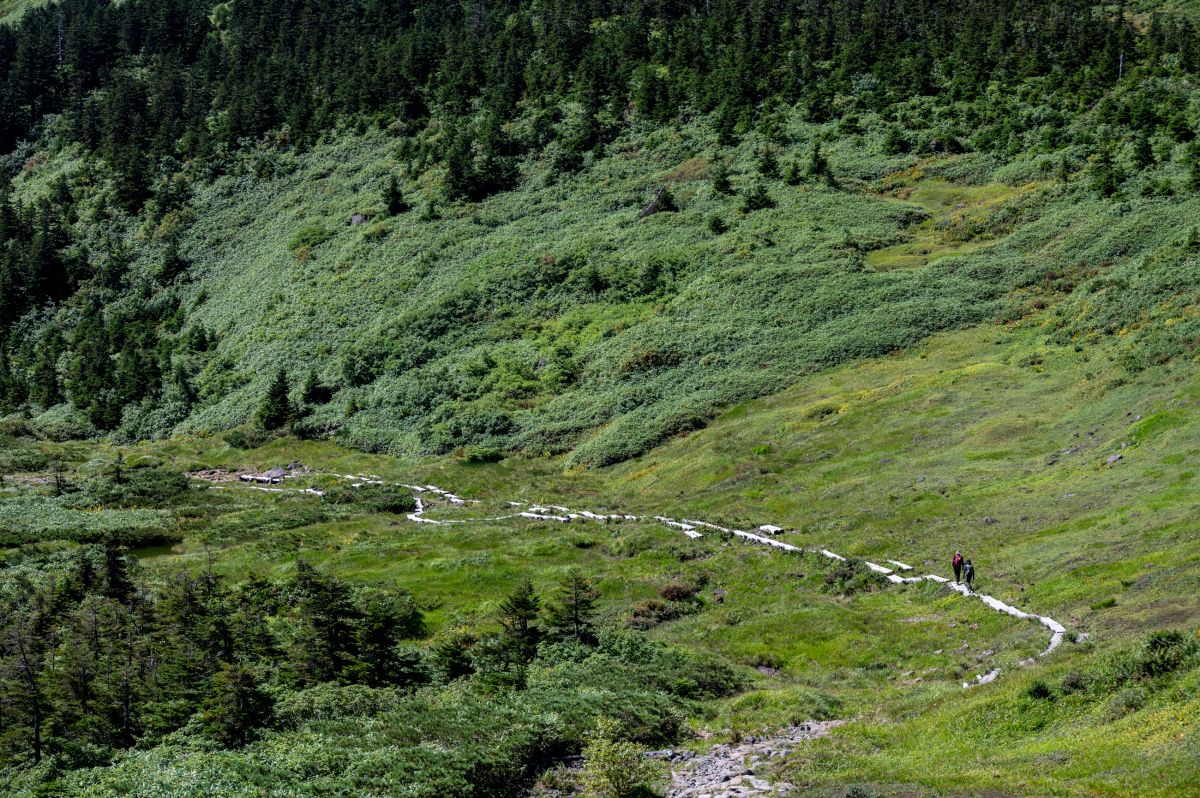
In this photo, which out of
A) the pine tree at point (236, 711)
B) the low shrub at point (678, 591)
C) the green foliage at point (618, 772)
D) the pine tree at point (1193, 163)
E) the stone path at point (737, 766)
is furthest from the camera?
the pine tree at point (1193, 163)

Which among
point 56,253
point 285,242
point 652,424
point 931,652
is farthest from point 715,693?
point 56,253

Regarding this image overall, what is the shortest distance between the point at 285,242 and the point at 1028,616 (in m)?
157

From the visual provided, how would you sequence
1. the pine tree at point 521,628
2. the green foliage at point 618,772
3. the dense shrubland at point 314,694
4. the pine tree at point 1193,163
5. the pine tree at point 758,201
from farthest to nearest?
the pine tree at point 758,201
the pine tree at point 1193,163
the pine tree at point 521,628
the dense shrubland at point 314,694
the green foliage at point 618,772

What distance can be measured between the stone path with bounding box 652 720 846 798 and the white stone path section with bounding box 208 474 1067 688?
731 centimetres

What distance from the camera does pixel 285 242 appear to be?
174m

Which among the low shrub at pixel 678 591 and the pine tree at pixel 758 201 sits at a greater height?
the pine tree at pixel 758 201

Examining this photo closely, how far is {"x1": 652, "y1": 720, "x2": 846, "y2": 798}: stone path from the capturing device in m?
27.2

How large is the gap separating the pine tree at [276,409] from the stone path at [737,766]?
4104 inches

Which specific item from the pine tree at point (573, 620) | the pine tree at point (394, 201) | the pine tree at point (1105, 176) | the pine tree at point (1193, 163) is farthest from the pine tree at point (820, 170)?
the pine tree at point (573, 620)

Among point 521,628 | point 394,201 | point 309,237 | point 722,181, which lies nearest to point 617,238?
point 722,181

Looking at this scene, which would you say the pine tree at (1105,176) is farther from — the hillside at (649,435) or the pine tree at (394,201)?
the pine tree at (394,201)

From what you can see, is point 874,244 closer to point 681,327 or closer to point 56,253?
point 681,327

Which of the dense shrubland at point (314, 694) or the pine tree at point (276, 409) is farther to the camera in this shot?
the pine tree at point (276, 409)

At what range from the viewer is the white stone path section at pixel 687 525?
127ft
